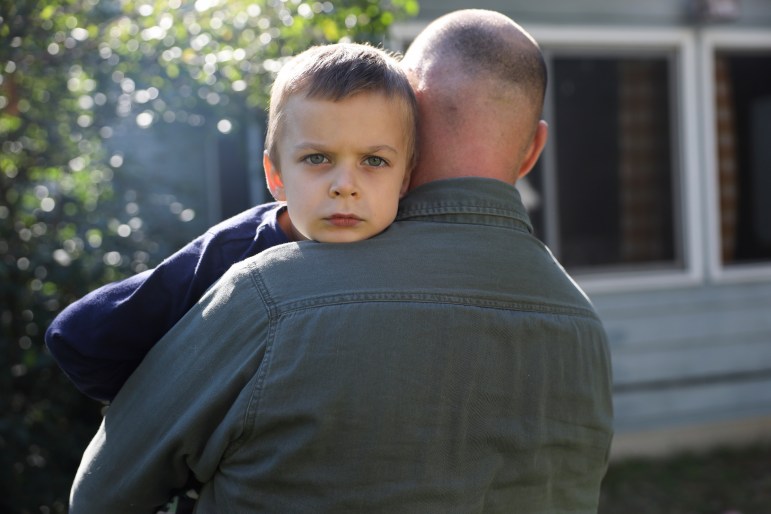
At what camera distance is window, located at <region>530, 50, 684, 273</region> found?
6.17 metres

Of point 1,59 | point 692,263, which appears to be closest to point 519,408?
point 1,59

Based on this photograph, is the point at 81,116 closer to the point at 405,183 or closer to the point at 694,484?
the point at 405,183

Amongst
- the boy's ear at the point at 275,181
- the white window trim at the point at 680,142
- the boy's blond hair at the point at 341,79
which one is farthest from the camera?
the white window trim at the point at 680,142

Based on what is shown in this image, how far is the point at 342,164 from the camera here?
1583 millimetres

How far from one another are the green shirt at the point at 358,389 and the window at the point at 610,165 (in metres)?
4.65

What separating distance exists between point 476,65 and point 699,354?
5.19m

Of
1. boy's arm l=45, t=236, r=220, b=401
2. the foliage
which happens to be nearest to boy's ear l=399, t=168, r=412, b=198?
boy's arm l=45, t=236, r=220, b=401

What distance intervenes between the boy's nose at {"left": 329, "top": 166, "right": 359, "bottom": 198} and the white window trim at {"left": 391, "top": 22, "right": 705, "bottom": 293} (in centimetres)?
463

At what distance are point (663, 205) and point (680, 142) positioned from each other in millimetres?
476

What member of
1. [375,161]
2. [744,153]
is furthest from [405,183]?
[744,153]

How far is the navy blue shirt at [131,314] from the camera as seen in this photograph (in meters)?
1.58

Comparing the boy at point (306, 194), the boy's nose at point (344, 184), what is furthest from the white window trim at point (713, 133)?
the boy's nose at point (344, 184)

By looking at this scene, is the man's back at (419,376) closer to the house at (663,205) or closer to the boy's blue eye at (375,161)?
the boy's blue eye at (375,161)

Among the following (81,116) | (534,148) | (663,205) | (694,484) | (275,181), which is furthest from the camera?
(663,205)
